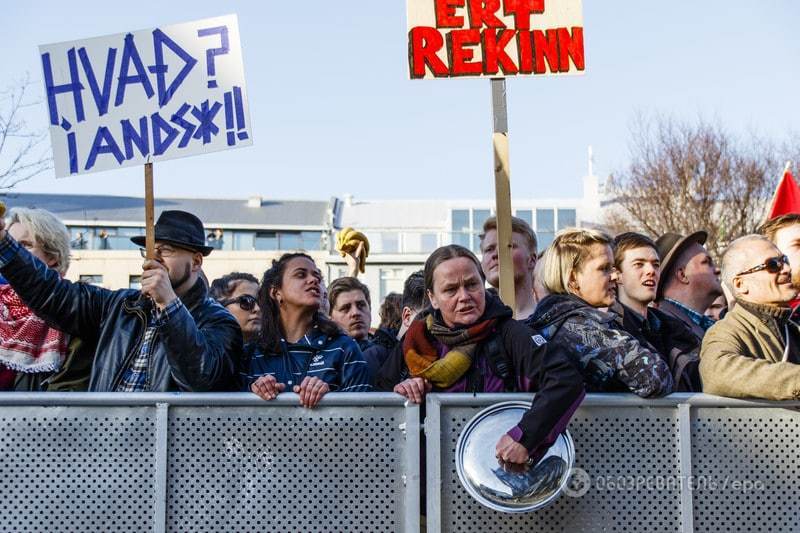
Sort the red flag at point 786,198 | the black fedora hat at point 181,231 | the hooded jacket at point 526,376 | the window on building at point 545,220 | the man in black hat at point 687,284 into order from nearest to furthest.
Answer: the hooded jacket at point 526,376, the black fedora hat at point 181,231, the man in black hat at point 687,284, the red flag at point 786,198, the window on building at point 545,220

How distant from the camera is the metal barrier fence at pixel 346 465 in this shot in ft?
13.3

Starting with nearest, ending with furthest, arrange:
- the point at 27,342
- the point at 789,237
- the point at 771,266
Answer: the point at 771,266
the point at 27,342
the point at 789,237

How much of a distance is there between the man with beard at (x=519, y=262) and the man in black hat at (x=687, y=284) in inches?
30.3

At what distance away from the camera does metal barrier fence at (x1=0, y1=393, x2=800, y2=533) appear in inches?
160

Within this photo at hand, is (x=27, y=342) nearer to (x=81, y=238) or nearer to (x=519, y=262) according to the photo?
(x=519, y=262)

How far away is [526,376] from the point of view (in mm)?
4074

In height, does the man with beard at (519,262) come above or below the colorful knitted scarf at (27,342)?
above

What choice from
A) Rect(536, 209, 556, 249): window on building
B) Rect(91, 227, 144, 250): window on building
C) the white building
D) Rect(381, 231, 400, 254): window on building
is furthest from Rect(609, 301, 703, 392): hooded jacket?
Rect(91, 227, 144, 250): window on building

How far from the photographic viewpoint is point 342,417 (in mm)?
4137

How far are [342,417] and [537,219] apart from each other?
49963mm

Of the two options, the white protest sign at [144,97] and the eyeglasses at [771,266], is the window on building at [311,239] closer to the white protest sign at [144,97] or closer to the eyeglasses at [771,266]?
the white protest sign at [144,97]

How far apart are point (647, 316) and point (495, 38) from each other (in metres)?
1.73

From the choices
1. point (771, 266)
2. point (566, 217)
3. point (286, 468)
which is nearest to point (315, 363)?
point (286, 468)

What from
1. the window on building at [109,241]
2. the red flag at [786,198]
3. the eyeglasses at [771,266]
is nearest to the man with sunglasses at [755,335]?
the eyeglasses at [771,266]
